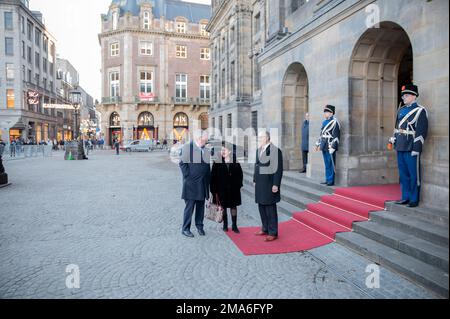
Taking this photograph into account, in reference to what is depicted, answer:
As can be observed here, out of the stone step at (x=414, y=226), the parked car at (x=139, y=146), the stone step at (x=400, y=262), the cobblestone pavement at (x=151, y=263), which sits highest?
the parked car at (x=139, y=146)

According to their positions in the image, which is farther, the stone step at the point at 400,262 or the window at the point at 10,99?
the window at the point at 10,99

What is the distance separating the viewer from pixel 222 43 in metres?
33.2

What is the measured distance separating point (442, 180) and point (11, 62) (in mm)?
54491

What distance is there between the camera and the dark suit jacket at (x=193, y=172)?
19.8 ft

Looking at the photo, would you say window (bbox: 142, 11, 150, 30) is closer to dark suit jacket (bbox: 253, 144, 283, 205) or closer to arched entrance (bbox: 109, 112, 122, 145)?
arched entrance (bbox: 109, 112, 122, 145)

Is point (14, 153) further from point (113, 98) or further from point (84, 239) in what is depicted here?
point (84, 239)

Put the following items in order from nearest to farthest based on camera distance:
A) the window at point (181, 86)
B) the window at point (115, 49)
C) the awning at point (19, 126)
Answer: the awning at point (19, 126), the window at point (115, 49), the window at point (181, 86)

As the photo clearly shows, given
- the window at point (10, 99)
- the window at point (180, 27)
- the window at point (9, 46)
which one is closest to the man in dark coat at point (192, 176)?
the window at point (180, 27)

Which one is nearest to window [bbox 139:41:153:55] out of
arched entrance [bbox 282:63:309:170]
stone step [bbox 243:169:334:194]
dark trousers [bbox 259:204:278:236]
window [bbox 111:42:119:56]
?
window [bbox 111:42:119:56]

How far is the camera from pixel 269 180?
5.65m

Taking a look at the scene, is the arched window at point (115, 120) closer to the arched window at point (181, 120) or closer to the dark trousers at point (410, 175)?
the arched window at point (181, 120)

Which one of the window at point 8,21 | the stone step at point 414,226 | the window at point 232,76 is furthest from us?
the window at point 8,21

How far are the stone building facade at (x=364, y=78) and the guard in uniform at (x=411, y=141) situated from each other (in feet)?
0.58

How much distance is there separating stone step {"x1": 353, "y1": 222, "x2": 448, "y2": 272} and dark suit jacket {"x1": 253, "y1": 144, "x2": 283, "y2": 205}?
5.20 ft
